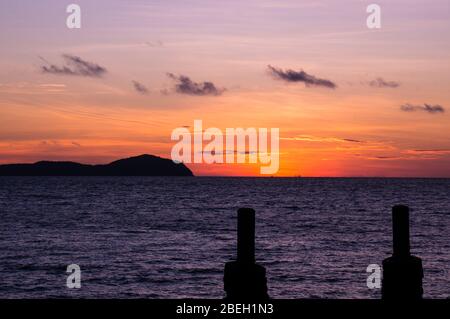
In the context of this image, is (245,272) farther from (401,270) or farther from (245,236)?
(401,270)

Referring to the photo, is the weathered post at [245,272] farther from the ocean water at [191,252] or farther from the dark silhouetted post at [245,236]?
the ocean water at [191,252]

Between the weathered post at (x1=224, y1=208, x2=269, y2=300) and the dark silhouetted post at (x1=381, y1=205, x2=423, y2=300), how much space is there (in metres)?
1.31

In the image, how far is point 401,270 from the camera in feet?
23.6

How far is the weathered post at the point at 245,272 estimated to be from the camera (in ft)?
22.4

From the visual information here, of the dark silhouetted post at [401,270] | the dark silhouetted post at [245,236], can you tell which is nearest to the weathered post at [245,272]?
the dark silhouetted post at [245,236]


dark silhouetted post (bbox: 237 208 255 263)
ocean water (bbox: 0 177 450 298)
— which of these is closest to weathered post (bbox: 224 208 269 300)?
dark silhouetted post (bbox: 237 208 255 263)

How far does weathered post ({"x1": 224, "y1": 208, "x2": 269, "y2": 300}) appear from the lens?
6.82m

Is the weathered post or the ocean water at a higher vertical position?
the weathered post

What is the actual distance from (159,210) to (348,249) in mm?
54257

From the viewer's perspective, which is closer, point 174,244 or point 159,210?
A: point 174,244

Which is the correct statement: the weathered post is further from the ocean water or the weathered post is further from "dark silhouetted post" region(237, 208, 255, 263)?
the ocean water

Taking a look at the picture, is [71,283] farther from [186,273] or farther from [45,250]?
[45,250]

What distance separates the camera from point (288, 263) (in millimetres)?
42031
